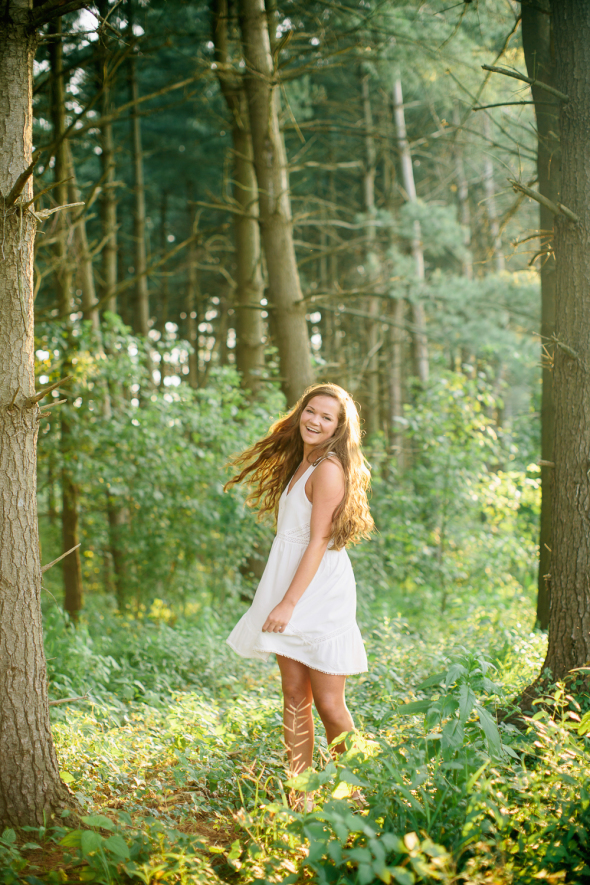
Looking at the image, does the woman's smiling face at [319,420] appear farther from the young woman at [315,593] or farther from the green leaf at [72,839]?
the green leaf at [72,839]

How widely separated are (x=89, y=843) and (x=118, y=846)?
0.10 m

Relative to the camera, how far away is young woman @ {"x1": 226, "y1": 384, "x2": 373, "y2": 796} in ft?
9.44

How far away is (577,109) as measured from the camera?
11.3 feet

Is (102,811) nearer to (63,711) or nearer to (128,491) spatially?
(63,711)

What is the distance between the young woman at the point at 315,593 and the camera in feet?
9.44

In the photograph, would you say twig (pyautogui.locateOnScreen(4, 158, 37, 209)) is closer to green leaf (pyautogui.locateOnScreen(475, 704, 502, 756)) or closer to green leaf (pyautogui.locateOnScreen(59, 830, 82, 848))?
green leaf (pyautogui.locateOnScreen(59, 830, 82, 848))

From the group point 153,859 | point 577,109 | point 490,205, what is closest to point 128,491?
point 153,859

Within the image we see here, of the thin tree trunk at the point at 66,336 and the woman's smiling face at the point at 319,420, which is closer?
the woman's smiling face at the point at 319,420

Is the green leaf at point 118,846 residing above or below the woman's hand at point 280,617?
below

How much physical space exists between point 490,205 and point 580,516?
15.3 meters

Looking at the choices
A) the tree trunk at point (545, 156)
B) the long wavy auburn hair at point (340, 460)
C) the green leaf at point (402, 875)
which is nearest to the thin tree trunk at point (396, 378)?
the tree trunk at point (545, 156)

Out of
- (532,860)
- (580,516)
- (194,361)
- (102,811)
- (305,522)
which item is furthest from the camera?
(194,361)

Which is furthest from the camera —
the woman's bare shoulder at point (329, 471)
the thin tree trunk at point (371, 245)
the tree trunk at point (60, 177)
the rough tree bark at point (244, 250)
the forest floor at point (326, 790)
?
the thin tree trunk at point (371, 245)

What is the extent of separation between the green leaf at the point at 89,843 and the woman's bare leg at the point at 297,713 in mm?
938
